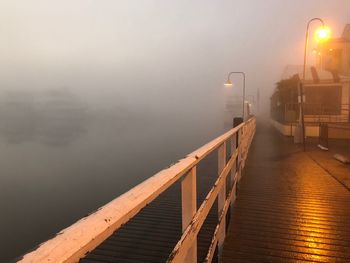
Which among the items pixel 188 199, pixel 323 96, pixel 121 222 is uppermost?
pixel 323 96

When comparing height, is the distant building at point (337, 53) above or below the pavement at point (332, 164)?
above

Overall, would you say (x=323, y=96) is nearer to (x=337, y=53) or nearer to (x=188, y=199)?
(x=337, y=53)

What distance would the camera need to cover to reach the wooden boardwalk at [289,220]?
14.5 feet

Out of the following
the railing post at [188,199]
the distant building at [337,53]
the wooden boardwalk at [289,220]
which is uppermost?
the distant building at [337,53]

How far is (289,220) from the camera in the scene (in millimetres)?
5727

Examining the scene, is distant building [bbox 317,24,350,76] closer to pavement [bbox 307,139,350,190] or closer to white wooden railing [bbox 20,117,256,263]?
pavement [bbox 307,139,350,190]

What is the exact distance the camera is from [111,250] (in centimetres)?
723

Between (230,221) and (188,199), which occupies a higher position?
(188,199)

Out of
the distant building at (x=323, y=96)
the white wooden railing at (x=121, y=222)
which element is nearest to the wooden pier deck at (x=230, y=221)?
the white wooden railing at (x=121, y=222)

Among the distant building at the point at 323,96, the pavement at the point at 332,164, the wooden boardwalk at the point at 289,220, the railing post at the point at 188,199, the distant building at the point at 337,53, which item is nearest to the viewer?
the railing post at the point at 188,199

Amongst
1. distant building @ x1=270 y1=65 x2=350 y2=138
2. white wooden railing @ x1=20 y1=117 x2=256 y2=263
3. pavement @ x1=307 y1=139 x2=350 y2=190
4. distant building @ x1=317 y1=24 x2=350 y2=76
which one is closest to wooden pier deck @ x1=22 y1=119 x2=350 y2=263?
white wooden railing @ x1=20 y1=117 x2=256 y2=263

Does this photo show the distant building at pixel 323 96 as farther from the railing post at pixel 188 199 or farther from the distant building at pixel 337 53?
the railing post at pixel 188 199

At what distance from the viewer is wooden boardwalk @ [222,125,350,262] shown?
174 inches

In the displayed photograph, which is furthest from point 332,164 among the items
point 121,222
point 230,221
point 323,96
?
point 323,96
